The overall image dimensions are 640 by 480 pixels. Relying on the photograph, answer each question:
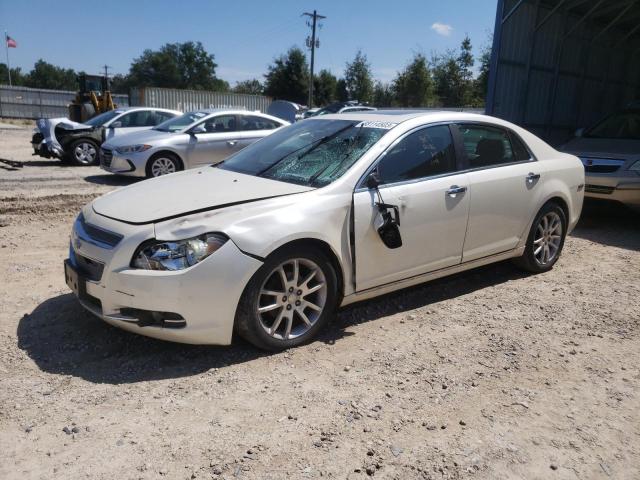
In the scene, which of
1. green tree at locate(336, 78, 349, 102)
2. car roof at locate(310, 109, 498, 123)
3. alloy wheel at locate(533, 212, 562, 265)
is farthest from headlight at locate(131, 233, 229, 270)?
green tree at locate(336, 78, 349, 102)

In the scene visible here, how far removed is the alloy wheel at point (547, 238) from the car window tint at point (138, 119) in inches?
416

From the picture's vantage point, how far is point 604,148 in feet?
26.6

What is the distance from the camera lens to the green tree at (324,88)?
208 ft

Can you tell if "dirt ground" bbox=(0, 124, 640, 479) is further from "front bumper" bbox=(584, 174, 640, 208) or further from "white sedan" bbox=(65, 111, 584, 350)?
"front bumper" bbox=(584, 174, 640, 208)

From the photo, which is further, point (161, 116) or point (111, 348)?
point (161, 116)

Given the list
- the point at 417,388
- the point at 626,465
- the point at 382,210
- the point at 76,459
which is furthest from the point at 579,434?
the point at 76,459

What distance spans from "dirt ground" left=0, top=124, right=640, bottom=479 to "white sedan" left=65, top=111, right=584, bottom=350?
0.31 m

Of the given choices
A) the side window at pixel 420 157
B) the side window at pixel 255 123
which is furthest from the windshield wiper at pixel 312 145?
the side window at pixel 255 123

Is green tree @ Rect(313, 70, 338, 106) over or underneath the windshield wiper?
over

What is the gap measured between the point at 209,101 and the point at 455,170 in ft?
101

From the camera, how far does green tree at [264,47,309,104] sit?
203 feet

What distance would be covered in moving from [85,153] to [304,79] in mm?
52554

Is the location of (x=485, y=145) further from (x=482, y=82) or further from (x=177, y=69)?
(x=177, y=69)

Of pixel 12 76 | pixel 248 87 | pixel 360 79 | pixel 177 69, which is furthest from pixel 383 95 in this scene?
pixel 12 76
